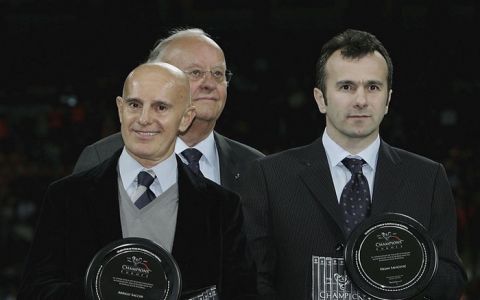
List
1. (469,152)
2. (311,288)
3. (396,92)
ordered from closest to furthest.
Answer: (311,288)
(469,152)
(396,92)

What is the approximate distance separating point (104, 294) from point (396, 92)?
6.25m

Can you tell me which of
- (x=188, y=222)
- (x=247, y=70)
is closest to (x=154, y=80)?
(x=188, y=222)

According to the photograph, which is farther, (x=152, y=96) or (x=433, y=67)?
(x=433, y=67)

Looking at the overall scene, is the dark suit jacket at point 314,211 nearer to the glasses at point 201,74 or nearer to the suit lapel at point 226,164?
the suit lapel at point 226,164

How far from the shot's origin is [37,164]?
7352 mm

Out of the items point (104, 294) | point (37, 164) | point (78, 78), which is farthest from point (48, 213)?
point (78, 78)

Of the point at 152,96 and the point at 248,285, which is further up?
the point at 152,96

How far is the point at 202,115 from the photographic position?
112 inches

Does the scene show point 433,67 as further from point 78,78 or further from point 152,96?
point 152,96

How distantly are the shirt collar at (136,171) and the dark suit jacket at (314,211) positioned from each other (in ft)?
1.03

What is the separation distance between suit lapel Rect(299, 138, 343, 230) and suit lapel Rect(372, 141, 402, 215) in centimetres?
10

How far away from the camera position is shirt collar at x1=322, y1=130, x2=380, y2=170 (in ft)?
7.81

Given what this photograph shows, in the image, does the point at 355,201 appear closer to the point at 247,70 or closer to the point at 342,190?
the point at 342,190

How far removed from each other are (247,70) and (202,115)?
5847 millimetres
